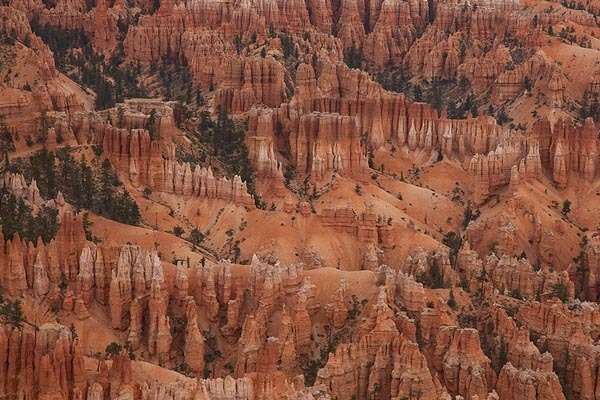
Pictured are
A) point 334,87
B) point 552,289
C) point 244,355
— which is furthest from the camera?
point 334,87

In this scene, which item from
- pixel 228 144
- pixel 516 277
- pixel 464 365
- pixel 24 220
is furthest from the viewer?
pixel 228 144

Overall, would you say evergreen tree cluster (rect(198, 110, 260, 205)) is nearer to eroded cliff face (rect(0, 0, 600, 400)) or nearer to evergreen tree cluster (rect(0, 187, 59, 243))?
eroded cliff face (rect(0, 0, 600, 400))

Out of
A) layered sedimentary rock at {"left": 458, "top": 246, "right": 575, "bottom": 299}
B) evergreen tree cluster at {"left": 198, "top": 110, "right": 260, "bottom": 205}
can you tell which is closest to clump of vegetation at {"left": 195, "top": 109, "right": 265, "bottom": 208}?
evergreen tree cluster at {"left": 198, "top": 110, "right": 260, "bottom": 205}

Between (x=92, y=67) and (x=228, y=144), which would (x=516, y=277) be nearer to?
(x=228, y=144)

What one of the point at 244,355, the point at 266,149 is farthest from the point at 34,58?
the point at 244,355

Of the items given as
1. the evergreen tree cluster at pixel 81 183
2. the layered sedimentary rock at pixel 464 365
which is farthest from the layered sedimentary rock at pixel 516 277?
the evergreen tree cluster at pixel 81 183

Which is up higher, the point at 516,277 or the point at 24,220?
the point at 24,220

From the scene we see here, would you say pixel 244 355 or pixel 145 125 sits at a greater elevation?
pixel 145 125

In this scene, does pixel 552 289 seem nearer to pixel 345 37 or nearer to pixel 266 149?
pixel 266 149

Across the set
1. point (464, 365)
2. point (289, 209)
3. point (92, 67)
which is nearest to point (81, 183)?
point (289, 209)
